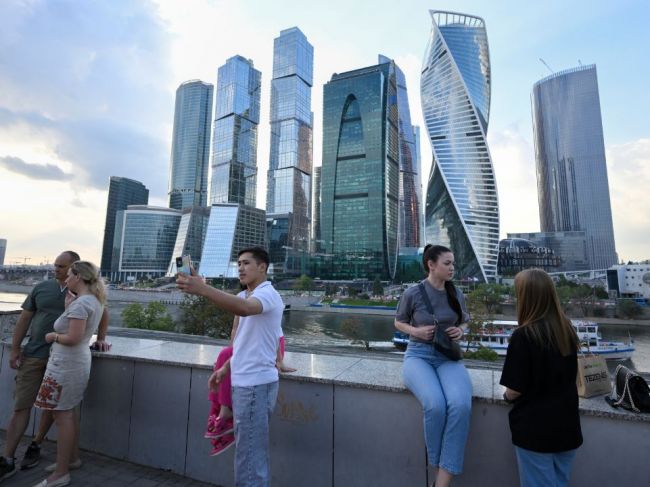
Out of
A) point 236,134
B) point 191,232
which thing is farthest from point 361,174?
point 236,134

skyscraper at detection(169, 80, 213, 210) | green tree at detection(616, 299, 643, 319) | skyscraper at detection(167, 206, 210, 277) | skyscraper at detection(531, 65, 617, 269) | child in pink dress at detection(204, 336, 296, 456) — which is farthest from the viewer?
skyscraper at detection(169, 80, 213, 210)

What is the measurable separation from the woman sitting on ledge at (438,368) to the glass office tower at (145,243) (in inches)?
4876

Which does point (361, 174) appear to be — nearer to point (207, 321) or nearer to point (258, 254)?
point (207, 321)

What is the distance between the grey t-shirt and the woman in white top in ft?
8.82

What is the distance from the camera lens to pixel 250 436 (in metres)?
2.26

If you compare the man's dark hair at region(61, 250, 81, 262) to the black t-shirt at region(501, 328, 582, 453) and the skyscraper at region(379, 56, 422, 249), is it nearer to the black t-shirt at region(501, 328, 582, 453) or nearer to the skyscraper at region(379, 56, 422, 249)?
the black t-shirt at region(501, 328, 582, 453)

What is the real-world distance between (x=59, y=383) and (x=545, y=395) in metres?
3.76

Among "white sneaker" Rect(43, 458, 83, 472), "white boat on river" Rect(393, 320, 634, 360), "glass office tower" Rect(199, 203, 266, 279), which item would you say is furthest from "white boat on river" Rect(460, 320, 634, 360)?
"glass office tower" Rect(199, 203, 266, 279)

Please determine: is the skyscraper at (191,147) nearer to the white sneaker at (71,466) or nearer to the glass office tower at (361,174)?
the glass office tower at (361,174)

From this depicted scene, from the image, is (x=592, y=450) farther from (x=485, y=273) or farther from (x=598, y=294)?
(x=485, y=273)

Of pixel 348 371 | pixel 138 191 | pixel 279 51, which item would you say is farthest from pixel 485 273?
pixel 138 191

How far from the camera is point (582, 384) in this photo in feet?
7.72

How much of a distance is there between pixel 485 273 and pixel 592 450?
3364 inches

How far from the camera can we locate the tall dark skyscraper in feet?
463
